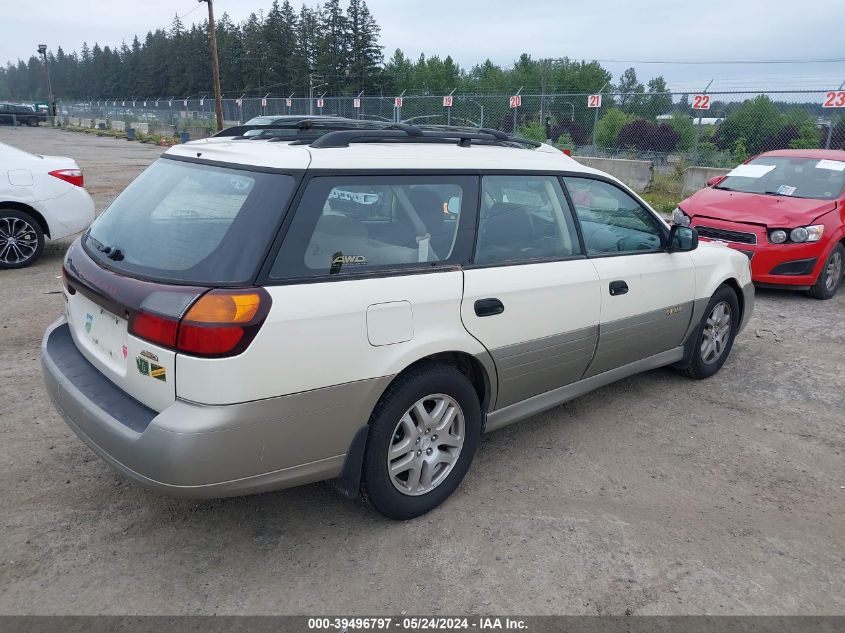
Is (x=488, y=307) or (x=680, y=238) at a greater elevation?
(x=680, y=238)

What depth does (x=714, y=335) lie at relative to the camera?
5.18m

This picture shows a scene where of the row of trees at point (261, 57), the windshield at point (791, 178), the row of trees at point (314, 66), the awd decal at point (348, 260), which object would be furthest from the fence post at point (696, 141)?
the row of trees at point (261, 57)

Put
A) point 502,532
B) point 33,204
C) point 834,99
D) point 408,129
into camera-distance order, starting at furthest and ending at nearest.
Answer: point 834,99, point 33,204, point 408,129, point 502,532

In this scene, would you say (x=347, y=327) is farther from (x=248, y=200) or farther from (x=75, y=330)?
(x=75, y=330)

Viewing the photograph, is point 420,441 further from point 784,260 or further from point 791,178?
point 791,178

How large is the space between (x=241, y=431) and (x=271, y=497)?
1004 mm

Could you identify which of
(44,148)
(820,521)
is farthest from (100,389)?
(44,148)

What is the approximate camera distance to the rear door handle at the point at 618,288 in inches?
158

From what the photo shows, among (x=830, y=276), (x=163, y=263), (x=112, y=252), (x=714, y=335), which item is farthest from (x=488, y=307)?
(x=830, y=276)

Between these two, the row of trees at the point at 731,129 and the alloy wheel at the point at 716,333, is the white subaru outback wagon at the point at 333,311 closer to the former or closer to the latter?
the alloy wheel at the point at 716,333

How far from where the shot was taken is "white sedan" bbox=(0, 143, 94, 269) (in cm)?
752

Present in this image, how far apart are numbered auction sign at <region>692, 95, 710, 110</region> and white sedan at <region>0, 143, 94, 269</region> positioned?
12802mm

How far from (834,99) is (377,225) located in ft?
43.3

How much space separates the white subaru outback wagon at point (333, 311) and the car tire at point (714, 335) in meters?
1.25
